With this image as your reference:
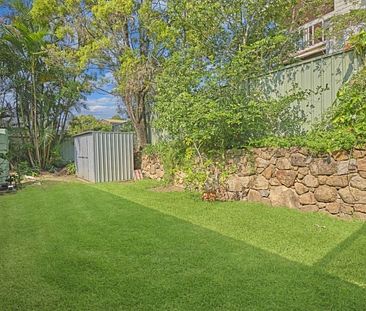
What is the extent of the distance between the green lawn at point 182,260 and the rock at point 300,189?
33cm

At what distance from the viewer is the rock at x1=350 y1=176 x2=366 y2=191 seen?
179 inches

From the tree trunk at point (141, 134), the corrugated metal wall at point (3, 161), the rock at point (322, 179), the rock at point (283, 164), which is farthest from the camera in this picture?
the tree trunk at point (141, 134)

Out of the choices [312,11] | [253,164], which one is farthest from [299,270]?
[312,11]

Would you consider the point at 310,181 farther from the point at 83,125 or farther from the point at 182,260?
the point at 83,125

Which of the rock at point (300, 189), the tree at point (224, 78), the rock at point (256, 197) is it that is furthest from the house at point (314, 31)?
the rock at point (300, 189)

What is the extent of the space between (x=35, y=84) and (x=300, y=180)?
461 inches

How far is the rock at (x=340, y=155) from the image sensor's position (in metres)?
4.72

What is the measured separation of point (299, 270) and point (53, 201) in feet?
18.3

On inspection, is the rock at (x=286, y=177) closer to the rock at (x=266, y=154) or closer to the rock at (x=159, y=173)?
the rock at (x=266, y=154)

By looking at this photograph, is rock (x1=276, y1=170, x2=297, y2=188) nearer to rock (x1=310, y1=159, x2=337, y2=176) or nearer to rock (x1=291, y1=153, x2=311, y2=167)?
rock (x1=291, y1=153, x2=311, y2=167)

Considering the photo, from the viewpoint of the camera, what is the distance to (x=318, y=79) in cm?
574

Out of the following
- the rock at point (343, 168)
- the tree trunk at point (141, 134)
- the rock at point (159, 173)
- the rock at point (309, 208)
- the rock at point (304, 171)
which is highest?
the tree trunk at point (141, 134)

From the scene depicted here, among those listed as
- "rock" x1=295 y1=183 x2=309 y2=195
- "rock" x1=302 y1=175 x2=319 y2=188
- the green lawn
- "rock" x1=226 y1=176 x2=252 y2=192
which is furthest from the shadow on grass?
"rock" x1=226 y1=176 x2=252 y2=192

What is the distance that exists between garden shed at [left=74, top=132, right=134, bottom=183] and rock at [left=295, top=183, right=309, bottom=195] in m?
6.51
